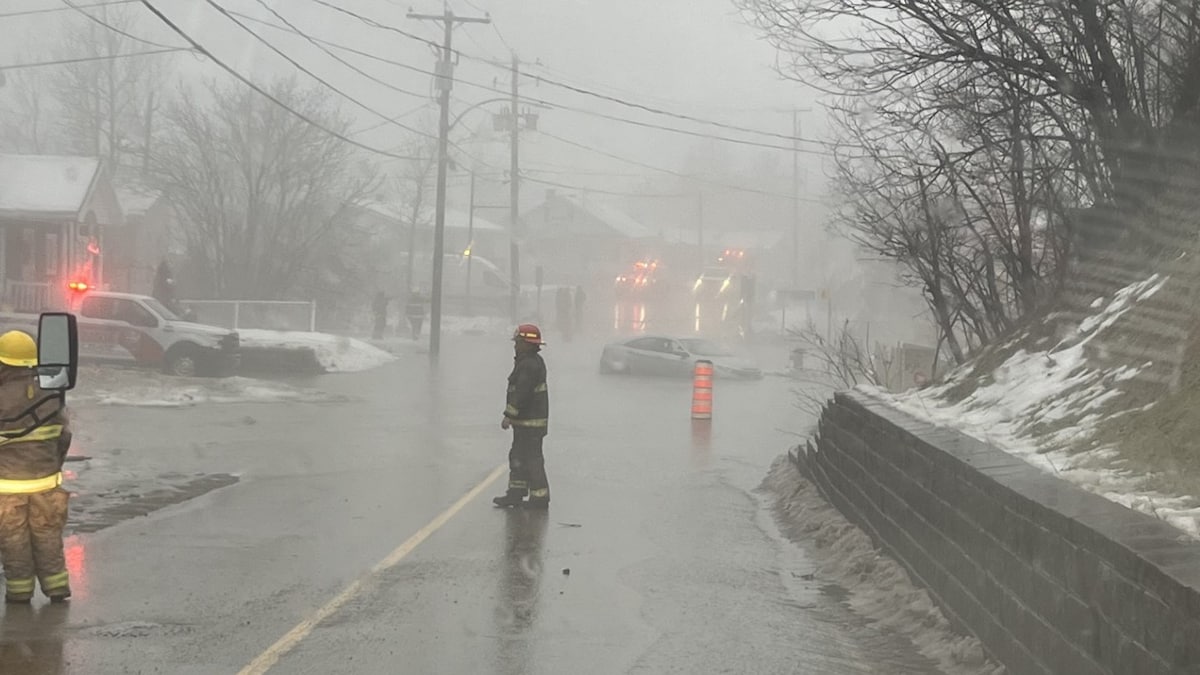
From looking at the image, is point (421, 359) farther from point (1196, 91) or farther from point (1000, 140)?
point (1196, 91)

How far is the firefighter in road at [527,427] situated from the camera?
12.0 meters

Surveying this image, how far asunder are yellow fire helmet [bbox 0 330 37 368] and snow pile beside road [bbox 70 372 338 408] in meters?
14.8

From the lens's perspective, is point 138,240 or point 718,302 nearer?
point 138,240

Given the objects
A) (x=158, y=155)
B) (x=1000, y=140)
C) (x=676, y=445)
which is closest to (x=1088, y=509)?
(x=1000, y=140)

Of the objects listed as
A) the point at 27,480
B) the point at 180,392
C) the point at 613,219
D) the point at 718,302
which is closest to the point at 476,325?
the point at 718,302

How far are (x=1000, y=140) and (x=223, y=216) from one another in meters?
36.9

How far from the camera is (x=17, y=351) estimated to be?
24.0ft

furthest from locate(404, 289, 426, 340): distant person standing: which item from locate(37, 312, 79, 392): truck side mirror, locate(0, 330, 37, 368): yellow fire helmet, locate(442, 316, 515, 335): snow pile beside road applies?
locate(37, 312, 79, 392): truck side mirror

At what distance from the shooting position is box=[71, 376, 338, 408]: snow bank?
72.3 feet

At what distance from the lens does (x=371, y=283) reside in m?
59.8

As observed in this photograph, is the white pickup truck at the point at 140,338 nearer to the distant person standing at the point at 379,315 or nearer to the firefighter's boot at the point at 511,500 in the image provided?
the firefighter's boot at the point at 511,500

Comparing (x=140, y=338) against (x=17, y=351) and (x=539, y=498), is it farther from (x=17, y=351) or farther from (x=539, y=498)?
(x=17, y=351)

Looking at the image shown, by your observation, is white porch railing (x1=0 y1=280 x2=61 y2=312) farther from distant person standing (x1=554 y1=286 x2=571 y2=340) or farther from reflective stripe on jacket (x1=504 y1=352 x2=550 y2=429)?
reflective stripe on jacket (x1=504 y1=352 x2=550 y2=429)

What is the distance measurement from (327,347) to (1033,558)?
3078 centimetres
